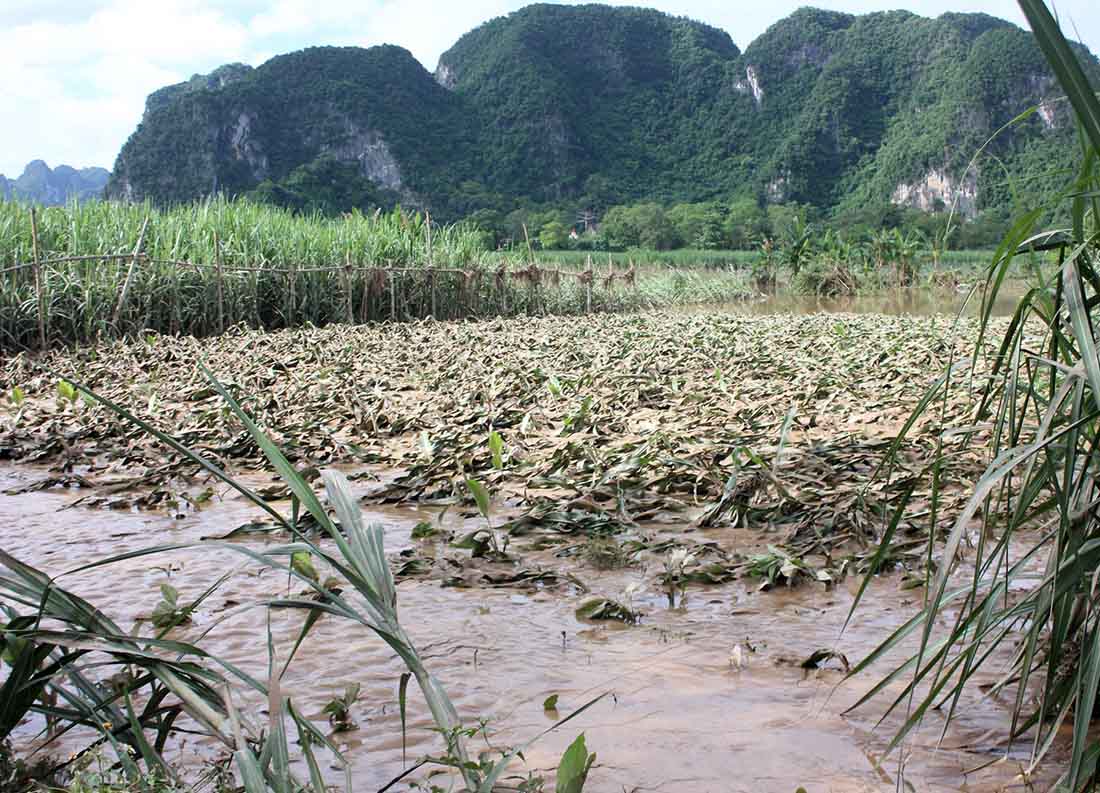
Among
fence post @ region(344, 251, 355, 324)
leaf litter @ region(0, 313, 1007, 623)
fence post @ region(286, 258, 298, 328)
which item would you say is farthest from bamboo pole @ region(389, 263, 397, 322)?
leaf litter @ region(0, 313, 1007, 623)

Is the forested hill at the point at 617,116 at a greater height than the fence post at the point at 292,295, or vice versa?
the forested hill at the point at 617,116

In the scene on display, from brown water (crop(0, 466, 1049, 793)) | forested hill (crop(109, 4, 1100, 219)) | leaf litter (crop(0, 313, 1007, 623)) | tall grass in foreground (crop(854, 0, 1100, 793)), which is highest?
forested hill (crop(109, 4, 1100, 219))

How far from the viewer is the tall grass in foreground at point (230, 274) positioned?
9194 millimetres

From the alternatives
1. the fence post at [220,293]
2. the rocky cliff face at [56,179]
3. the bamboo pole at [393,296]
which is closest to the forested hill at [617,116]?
the rocky cliff face at [56,179]

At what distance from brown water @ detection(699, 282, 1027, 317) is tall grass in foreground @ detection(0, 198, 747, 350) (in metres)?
4.15

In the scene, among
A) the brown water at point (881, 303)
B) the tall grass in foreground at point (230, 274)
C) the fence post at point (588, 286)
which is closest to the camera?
the tall grass in foreground at point (230, 274)

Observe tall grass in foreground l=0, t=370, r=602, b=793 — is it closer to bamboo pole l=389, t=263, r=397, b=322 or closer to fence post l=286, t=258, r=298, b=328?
fence post l=286, t=258, r=298, b=328

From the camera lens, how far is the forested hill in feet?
213

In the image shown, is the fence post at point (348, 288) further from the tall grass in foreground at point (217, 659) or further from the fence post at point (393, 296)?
the tall grass in foreground at point (217, 659)

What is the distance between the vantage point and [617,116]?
8181cm

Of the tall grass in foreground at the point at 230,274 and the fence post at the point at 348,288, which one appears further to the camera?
the fence post at the point at 348,288

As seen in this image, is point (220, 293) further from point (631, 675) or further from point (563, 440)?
point (631, 675)

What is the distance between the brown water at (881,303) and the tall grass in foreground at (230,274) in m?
4.15

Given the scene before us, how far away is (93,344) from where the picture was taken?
9023 mm
